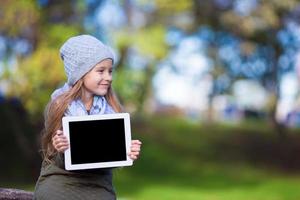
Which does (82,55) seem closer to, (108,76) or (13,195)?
(108,76)

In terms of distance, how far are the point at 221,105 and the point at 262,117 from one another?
3.38ft

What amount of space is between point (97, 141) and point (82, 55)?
344 mm

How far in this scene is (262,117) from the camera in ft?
52.9

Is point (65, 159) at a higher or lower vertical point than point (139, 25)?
lower

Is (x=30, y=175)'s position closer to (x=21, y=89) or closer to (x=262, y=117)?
(x=21, y=89)

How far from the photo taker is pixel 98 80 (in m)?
2.57

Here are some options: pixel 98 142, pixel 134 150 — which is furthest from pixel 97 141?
pixel 134 150

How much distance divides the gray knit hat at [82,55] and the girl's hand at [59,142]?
0.90ft

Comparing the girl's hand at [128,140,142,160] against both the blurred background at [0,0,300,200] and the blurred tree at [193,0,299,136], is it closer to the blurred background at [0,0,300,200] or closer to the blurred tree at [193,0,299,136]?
the blurred background at [0,0,300,200]

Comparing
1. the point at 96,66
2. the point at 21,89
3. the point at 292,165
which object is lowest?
the point at 292,165

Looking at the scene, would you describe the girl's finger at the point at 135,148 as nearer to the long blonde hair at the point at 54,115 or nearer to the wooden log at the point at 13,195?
the long blonde hair at the point at 54,115

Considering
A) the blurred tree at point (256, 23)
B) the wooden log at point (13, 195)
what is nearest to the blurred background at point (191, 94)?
the blurred tree at point (256, 23)

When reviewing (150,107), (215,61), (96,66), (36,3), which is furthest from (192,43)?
(96,66)

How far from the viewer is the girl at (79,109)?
249 cm
